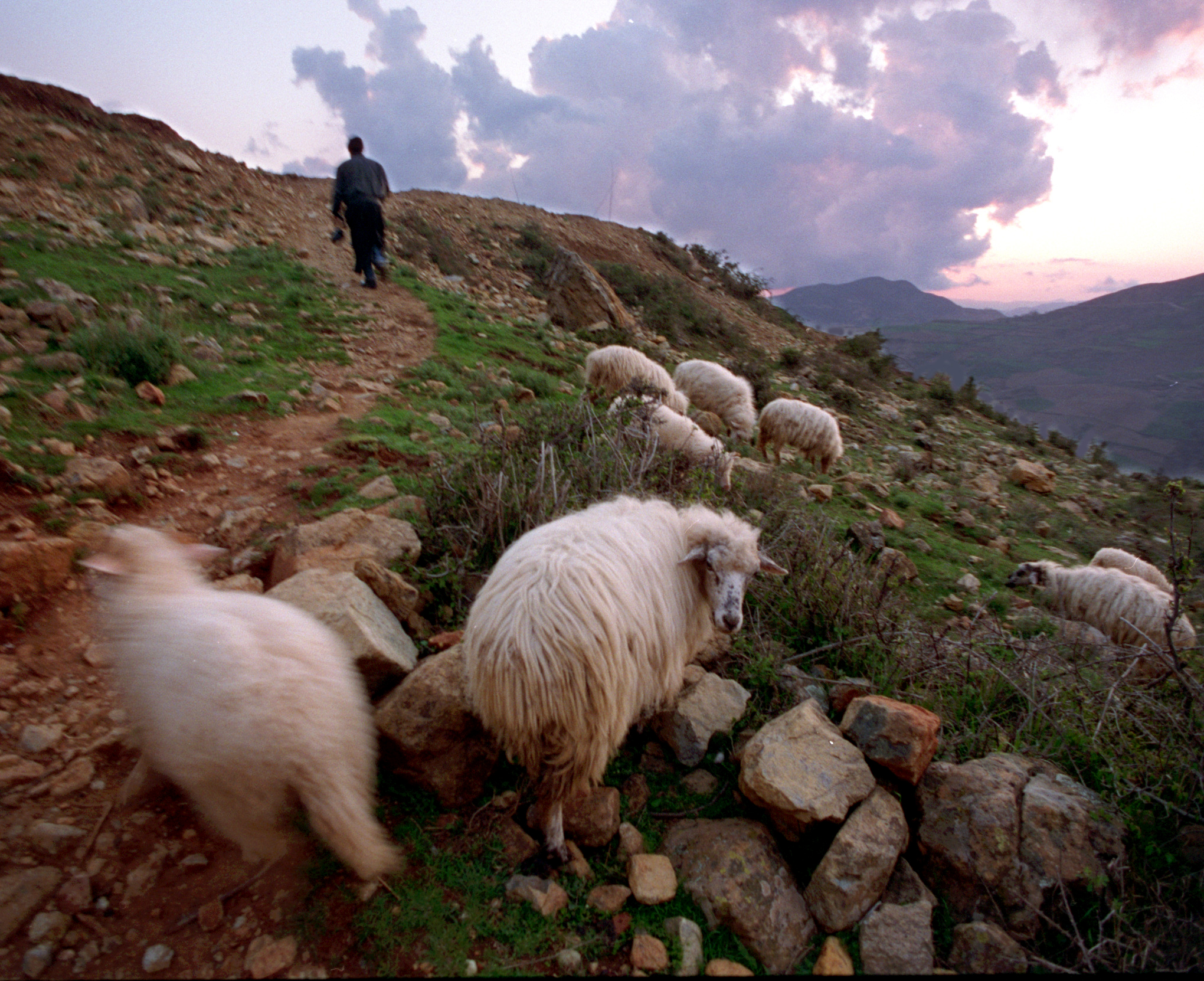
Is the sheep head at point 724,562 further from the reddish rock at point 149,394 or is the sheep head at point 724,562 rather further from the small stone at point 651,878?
the reddish rock at point 149,394

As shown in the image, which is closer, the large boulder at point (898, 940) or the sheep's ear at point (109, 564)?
the large boulder at point (898, 940)

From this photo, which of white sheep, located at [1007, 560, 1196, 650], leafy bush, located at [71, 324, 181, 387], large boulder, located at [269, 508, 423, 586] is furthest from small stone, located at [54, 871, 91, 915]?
white sheep, located at [1007, 560, 1196, 650]

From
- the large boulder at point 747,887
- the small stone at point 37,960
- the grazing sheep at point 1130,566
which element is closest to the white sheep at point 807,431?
the grazing sheep at point 1130,566

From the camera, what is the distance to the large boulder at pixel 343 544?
3.60 metres

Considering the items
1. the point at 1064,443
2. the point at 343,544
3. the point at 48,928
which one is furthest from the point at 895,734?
the point at 1064,443

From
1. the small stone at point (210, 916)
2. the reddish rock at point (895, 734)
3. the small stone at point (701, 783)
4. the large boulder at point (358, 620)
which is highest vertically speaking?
the large boulder at point (358, 620)

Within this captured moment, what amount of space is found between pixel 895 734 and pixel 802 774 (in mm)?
550

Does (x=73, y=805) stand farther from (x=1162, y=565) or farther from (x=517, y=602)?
(x=1162, y=565)

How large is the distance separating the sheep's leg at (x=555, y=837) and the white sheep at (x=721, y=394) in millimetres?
8973

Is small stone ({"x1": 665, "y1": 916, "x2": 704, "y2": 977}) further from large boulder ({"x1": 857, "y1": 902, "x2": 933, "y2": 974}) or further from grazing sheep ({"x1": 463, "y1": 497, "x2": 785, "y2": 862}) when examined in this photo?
large boulder ({"x1": 857, "y1": 902, "x2": 933, "y2": 974})

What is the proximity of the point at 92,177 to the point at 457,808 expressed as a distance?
15.3 metres

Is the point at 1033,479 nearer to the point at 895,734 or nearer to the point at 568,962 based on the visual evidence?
the point at 895,734

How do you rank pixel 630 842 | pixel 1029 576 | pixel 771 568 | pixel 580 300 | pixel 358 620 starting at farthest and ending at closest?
pixel 580 300 → pixel 1029 576 → pixel 771 568 → pixel 358 620 → pixel 630 842

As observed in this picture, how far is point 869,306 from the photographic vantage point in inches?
1147
